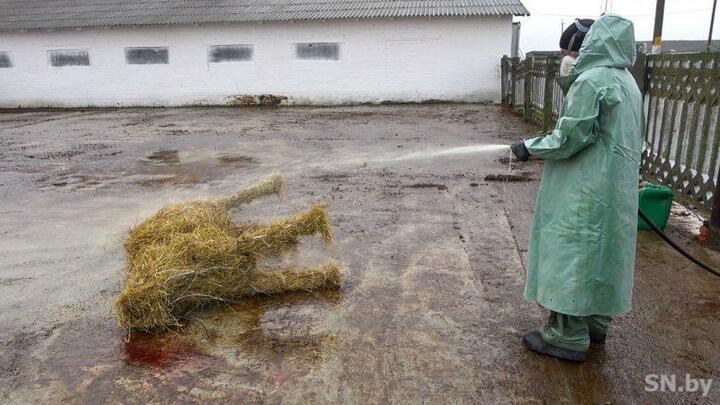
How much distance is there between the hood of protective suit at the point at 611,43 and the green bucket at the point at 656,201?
2034 millimetres

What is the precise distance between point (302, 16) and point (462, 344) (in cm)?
1575

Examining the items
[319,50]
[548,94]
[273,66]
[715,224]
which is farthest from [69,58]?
[715,224]

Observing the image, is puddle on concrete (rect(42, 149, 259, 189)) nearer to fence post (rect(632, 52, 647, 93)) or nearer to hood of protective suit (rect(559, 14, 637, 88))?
fence post (rect(632, 52, 647, 93))

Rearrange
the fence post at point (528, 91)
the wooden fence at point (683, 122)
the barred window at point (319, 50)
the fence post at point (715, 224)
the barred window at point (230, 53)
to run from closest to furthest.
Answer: the fence post at point (715, 224) < the wooden fence at point (683, 122) < the fence post at point (528, 91) < the barred window at point (319, 50) < the barred window at point (230, 53)

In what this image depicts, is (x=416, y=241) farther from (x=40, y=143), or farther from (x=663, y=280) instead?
(x=40, y=143)

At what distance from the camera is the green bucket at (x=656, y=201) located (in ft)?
13.6

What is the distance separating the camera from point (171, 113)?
1619 centimetres

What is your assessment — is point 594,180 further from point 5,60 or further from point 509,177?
point 5,60

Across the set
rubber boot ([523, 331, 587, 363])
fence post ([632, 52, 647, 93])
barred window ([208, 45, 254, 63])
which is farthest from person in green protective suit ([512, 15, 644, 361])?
barred window ([208, 45, 254, 63])

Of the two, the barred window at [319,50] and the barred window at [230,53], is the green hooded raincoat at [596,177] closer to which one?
the barred window at [319,50]

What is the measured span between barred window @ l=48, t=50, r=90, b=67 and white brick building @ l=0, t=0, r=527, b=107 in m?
0.03

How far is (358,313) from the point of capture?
3.24m

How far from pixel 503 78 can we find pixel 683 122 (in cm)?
1145

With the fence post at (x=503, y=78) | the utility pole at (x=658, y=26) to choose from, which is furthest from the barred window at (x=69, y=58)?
the utility pole at (x=658, y=26)
